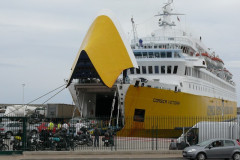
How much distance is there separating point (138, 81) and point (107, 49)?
3639 mm

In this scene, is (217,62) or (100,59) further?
(217,62)

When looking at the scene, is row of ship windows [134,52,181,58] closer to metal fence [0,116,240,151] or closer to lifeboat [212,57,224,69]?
metal fence [0,116,240,151]

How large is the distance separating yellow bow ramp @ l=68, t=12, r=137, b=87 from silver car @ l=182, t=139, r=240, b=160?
10.0 m

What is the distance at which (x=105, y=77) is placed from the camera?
1050 inches

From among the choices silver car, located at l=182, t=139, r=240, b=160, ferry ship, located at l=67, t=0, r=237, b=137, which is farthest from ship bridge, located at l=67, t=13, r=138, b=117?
silver car, located at l=182, t=139, r=240, b=160

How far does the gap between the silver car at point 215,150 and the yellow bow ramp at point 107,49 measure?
1004 centimetres

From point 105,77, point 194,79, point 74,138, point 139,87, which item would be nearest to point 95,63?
point 105,77

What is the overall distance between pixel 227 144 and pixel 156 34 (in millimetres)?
28510

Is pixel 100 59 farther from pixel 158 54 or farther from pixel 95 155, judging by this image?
pixel 158 54

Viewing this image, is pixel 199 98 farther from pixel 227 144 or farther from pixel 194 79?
pixel 227 144

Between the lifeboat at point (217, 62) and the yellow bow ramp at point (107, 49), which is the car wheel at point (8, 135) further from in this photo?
the lifeboat at point (217, 62)

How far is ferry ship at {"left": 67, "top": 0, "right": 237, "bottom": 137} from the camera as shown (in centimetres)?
2759

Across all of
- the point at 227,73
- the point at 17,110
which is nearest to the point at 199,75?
the point at 17,110

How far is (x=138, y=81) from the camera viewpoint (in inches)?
1160
